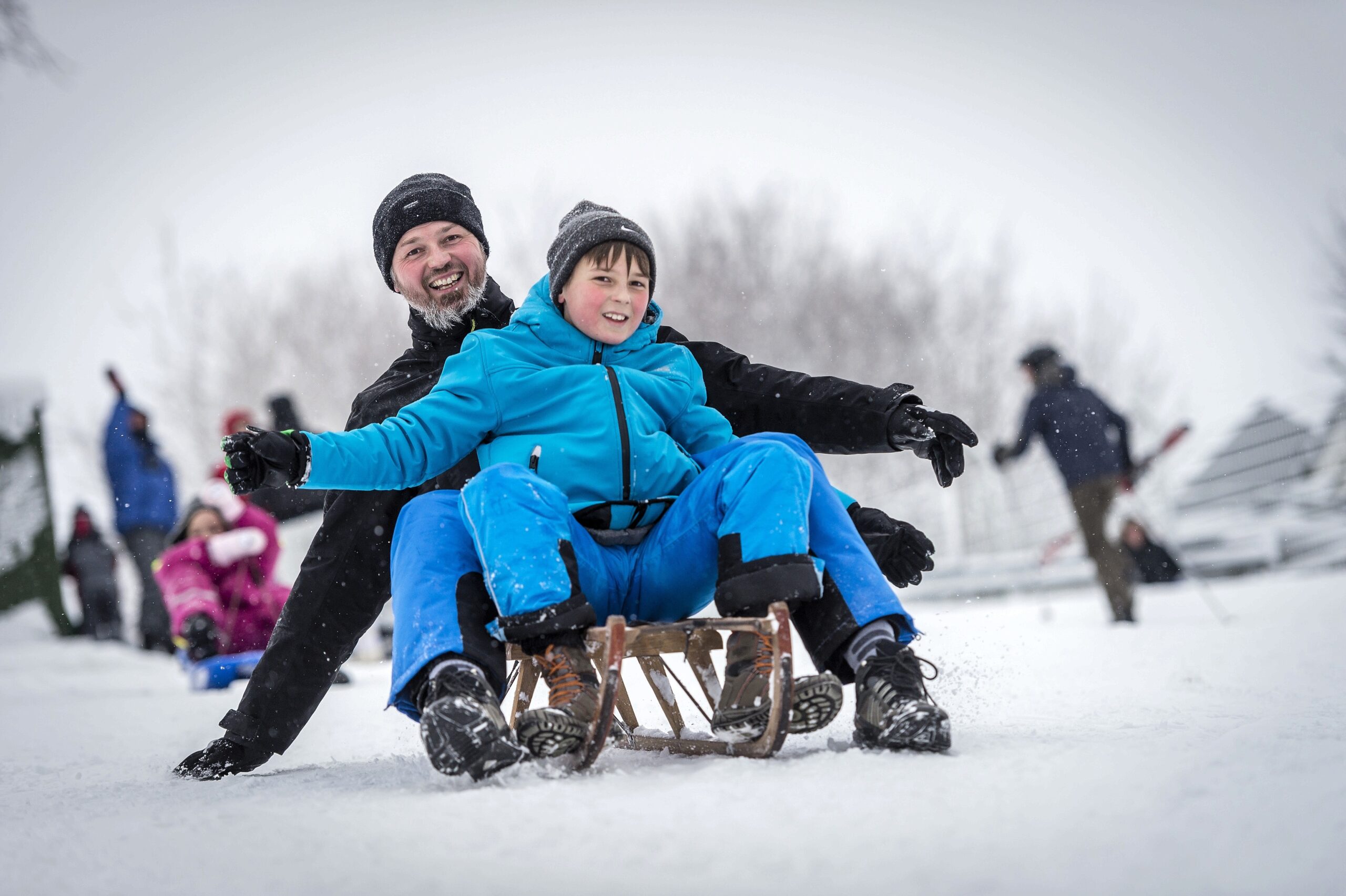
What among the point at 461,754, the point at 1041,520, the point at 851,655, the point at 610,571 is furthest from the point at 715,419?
the point at 1041,520

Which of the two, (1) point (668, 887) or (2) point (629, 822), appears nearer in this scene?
(1) point (668, 887)

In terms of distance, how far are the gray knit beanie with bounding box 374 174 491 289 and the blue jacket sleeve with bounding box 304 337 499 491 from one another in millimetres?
792

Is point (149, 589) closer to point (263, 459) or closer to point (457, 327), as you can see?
point (457, 327)

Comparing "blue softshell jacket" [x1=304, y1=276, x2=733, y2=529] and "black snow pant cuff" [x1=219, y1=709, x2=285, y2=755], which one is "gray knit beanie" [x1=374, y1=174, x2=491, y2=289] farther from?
"black snow pant cuff" [x1=219, y1=709, x2=285, y2=755]

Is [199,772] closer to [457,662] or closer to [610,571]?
[457,662]

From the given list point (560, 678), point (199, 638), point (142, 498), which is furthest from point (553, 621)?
point (142, 498)

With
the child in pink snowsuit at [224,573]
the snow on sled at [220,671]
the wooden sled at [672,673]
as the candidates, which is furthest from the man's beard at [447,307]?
the child in pink snowsuit at [224,573]

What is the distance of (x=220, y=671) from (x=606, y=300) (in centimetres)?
378

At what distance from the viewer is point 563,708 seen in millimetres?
1782

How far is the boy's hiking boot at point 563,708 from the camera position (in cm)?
172

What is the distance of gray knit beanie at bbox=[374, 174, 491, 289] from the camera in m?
2.90

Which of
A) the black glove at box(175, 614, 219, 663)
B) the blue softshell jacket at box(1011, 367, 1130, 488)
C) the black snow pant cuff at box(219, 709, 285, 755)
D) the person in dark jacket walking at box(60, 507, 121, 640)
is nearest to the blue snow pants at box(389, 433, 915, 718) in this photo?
the black snow pant cuff at box(219, 709, 285, 755)

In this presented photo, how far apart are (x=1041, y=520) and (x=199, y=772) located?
12347mm

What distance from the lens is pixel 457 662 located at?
1.87 m
